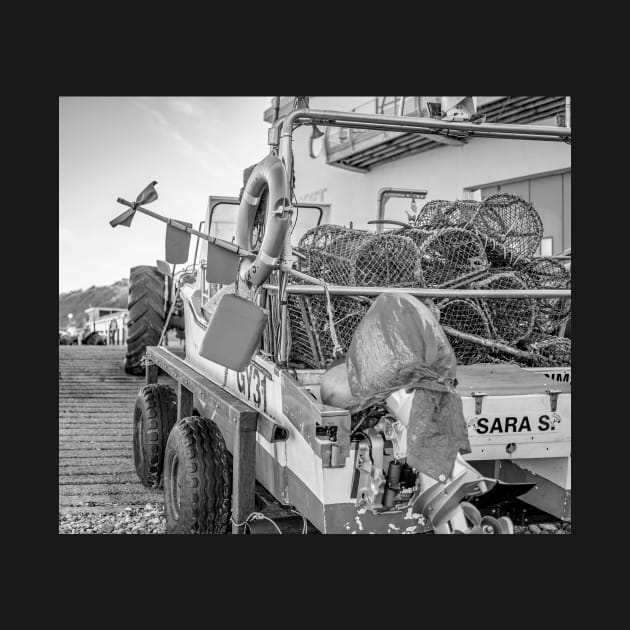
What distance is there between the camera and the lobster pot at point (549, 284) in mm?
4461

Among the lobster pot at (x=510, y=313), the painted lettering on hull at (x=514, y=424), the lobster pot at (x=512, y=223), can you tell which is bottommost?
the painted lettering on hull at (x=514, y=424)

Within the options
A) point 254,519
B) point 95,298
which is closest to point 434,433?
point 254,519

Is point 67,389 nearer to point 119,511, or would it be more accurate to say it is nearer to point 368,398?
point 119,511

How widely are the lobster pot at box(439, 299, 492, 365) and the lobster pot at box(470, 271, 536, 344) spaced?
7 centimetres

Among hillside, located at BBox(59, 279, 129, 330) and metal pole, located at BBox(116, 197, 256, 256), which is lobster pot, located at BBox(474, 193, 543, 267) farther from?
hillside, located at BBox(59, 279, 129, 330)

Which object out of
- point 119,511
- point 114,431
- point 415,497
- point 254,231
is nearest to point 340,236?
point 254,231

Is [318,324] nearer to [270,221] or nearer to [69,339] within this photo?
[270,221]

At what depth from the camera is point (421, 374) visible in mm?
2568

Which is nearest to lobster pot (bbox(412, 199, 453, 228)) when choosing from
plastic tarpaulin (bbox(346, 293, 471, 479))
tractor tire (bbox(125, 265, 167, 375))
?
plastic tarpaulin (bbox(346, 293, 471, 479))

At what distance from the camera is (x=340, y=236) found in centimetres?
413

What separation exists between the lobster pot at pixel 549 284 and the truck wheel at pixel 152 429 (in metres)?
A: 2.86

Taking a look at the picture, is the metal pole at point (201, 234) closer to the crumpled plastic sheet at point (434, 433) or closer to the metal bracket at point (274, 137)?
the metal bracket at point (274, 137)

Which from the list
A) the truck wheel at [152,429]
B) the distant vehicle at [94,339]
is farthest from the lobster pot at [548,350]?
the distant vehicle at [94,339]

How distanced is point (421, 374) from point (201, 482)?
5.52 feet
